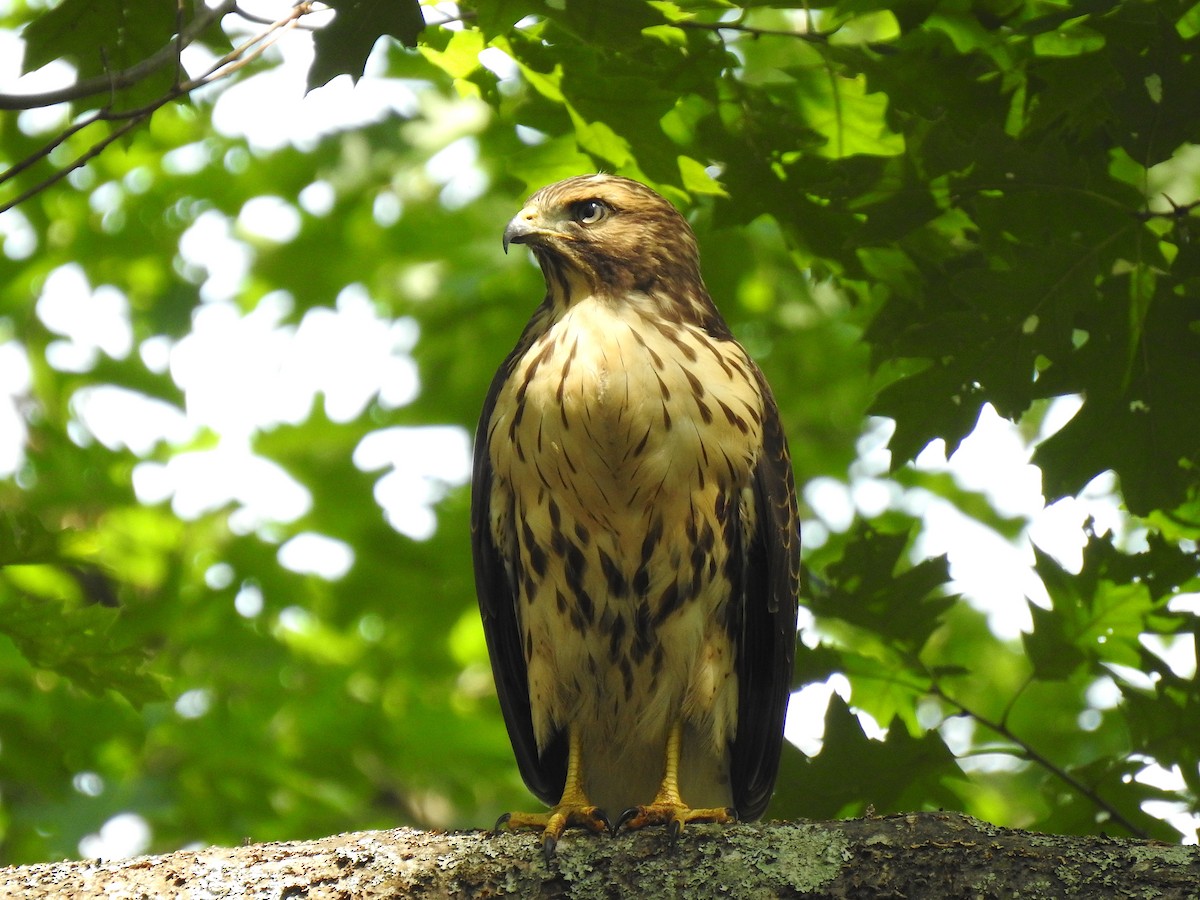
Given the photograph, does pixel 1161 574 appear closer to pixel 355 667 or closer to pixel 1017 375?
pixel 1017 375

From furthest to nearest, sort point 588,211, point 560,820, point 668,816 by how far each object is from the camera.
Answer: point 588,211, point 668,816, point 560,820

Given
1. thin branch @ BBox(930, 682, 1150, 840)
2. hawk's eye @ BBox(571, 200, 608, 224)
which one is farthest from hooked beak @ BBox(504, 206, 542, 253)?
thin branch @ BBox(930, 682, 1150, 840)

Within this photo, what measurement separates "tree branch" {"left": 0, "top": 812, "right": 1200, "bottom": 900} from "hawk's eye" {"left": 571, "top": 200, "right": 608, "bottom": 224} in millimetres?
2125

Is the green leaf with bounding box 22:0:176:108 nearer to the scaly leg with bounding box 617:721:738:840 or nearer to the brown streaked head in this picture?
the brown streaked head

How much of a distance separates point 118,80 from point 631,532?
1928 mm

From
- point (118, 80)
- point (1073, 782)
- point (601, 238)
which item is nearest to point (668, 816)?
point (1073, 782)

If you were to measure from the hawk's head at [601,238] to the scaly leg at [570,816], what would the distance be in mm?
1520

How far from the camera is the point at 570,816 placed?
139 inches

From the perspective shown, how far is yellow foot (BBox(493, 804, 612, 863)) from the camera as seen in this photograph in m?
3.40

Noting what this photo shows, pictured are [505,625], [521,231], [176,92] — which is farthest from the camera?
[505,625]

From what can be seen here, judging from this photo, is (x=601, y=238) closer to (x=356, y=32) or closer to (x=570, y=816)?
(x=356, y=32)

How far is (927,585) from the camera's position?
4199 millimetres

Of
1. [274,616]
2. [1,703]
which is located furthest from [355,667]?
→ [1,703]

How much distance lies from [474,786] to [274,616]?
146 centimetres
